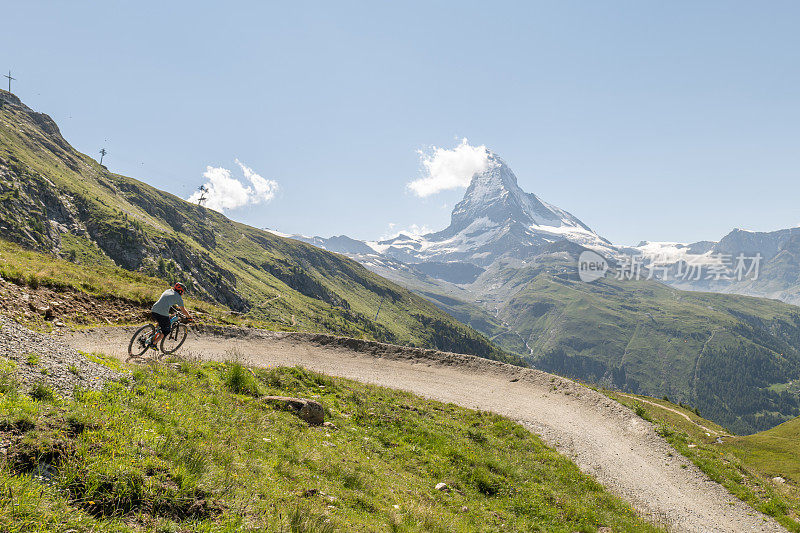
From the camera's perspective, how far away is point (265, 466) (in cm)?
981

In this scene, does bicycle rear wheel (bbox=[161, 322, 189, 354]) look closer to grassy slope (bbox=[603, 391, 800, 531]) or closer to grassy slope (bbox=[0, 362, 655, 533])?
grassy slope (bbox=[0, 362, 655, 533])

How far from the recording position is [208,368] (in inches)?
700

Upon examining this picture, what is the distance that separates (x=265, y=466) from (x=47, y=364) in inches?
280

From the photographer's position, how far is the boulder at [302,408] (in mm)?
15406

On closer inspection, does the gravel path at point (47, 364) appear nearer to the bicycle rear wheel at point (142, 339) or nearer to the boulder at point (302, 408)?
the boulder at point (302, 408)

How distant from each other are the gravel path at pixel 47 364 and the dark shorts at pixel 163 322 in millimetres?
6079

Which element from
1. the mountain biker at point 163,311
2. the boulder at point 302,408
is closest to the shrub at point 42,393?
the boulder at point 302,408

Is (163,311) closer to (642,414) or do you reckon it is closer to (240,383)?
(240,383)

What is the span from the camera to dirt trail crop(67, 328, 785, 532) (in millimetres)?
17250

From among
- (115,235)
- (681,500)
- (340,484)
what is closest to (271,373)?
(340,484)

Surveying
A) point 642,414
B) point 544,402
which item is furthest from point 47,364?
point 642,414

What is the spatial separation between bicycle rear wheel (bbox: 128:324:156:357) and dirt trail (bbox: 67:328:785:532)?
959 millimetres

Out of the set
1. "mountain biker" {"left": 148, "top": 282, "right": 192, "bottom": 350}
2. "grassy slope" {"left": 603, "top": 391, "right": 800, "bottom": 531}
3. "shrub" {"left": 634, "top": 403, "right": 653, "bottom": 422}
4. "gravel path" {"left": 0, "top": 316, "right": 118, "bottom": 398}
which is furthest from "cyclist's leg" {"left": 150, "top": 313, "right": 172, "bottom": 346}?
"shrub" {"left": 634, "top": 403, "right": 653, "bottom": 422}

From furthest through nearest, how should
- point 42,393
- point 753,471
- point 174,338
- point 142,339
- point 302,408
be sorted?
point 753,471
point 174,338
point 142,339
point 302,408
point 42,393
